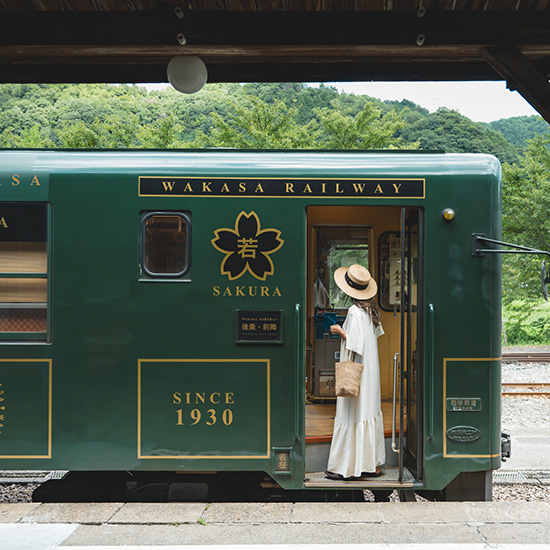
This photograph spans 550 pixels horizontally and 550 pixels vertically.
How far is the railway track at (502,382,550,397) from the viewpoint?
10.1 metres

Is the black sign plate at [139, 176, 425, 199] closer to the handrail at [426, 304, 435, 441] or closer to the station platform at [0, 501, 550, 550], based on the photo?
the handrail at [426, 304, 435, 441]

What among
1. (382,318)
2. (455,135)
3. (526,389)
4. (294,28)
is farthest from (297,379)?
(455,135)

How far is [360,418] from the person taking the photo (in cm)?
461

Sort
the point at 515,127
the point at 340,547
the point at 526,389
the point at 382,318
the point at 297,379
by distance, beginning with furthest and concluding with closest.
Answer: the point at 515,127 < the point at 526,389 < the point at 382,318 < the point at 297,379 < the point at 340,547

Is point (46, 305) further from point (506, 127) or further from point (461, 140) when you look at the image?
point (506, 127)

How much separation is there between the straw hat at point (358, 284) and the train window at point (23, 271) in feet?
7.67

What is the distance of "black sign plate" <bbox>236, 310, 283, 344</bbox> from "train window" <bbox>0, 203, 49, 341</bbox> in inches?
58.6

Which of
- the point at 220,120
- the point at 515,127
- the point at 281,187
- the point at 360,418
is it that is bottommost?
the point at 360,418

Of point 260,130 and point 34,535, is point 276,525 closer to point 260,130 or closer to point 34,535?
point 34,535

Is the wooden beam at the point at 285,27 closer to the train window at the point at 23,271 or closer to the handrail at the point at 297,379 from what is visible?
the train window at the point at 23,271

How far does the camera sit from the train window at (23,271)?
4359 mm

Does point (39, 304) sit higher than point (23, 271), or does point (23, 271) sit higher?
point (23, 271)

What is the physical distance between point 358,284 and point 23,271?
2.65 metres

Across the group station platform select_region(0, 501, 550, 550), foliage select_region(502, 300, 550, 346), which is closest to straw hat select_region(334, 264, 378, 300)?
station platform select_region(0, 501, 550, 550)
